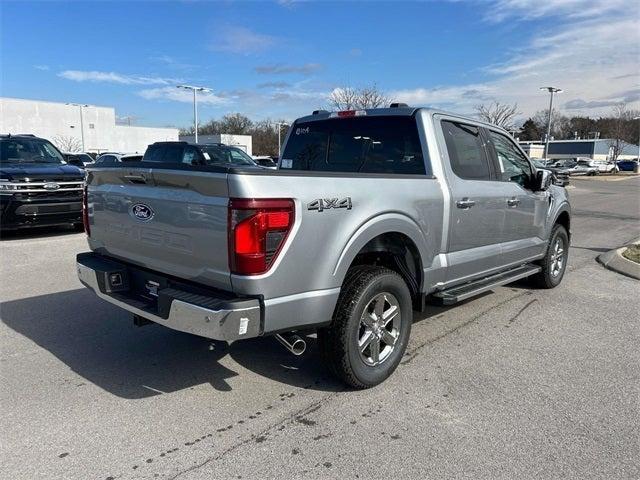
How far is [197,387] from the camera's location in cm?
364

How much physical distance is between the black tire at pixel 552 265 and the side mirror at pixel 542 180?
36.3 inches

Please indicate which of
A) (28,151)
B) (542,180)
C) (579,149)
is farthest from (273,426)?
(579,149)

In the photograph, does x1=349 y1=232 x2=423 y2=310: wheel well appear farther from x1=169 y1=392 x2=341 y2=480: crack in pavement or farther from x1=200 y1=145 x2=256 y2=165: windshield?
x1=200 y1=145 x2=256 y2=165: windshield

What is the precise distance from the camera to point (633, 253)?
8.94 m

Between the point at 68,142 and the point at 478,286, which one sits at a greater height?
the point at 68,142

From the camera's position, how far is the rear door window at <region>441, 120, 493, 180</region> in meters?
4.46

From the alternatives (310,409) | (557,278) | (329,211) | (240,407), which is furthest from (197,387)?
(557,278)

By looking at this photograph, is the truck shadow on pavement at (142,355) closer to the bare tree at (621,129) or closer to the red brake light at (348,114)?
the red brake light at (348,114)

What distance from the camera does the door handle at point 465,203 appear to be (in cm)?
432

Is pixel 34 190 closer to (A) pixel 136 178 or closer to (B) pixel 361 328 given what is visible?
(A) pixel 136 178

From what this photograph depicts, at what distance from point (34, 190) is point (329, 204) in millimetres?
7890

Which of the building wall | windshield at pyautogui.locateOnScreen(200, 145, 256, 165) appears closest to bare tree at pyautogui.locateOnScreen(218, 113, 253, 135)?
the building wall

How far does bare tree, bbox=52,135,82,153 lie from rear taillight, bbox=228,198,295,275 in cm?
7571

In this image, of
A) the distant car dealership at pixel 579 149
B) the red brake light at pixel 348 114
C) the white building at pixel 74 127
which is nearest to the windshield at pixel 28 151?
the red brake light at pixel 348 114
